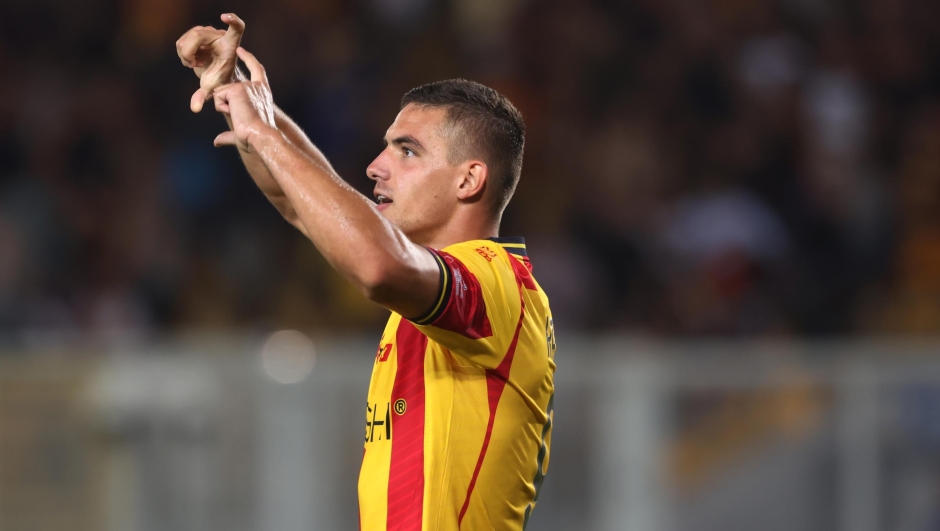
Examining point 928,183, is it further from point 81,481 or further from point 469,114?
point 469,114

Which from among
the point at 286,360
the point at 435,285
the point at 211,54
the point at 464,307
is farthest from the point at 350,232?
the point at 286,360

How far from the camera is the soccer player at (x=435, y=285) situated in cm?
320

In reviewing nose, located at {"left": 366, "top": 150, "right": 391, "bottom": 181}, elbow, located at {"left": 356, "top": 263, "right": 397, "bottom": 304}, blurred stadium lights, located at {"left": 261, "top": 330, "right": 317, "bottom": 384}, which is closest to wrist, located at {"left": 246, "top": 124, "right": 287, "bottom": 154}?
elbow, located at {"left": 356, "top": 263, "right": 397, "bottom": 304}

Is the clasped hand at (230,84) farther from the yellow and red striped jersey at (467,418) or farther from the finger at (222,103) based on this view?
the yellow and red striped jersey at (467,418)

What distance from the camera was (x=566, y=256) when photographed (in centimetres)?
1002

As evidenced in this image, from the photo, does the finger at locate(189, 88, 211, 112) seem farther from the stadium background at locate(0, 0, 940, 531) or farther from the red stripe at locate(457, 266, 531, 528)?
the stadium background at locate(0, 0, 940, 531)

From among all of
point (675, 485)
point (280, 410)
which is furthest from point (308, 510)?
point (675, 485)

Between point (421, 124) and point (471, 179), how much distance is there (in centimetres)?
22

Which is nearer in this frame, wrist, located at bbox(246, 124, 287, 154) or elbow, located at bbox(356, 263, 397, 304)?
elbow, located at bbox(356, 263, 397, 304)

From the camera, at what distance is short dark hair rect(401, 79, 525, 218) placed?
3914mm

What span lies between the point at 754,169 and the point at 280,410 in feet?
14.5

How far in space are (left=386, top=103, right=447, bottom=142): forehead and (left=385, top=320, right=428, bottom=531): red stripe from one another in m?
0.61

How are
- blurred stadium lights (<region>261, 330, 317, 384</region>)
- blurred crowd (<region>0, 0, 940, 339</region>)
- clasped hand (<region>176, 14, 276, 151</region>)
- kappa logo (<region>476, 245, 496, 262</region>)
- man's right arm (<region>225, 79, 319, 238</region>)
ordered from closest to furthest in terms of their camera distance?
clasped hand (<region>176, 14, 276, 151</region>) → kappa logo (<region>476, 245, 496, 262</region>) → man's right arm (<region>225, 79, 319, 238</region>) → blurred stadium lights (<region>261, 330, 317, 384</region>) → blurred crowd (<region>0, 0, 940, 339</region>)

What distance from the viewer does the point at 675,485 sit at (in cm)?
865
